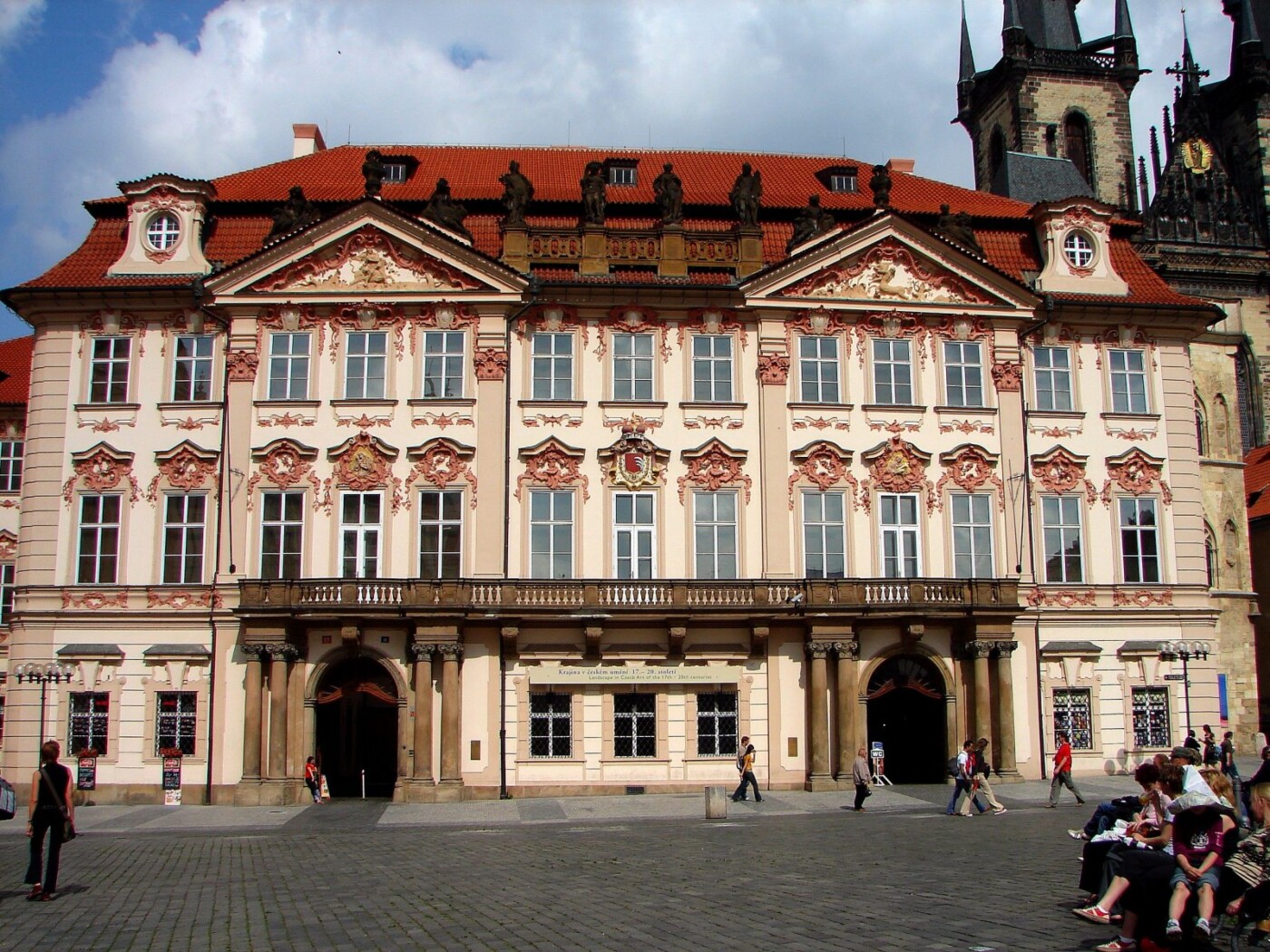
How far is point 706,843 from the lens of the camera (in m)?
22.1

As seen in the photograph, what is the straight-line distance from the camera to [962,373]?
37531 millimetres

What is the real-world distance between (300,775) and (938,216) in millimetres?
23206

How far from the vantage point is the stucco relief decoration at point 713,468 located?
36062mm

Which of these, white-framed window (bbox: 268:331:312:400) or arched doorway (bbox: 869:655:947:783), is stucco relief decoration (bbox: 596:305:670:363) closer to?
white-framed window (bbox: 268:331:312:400)

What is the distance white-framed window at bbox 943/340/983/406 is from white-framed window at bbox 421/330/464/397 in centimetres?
1337

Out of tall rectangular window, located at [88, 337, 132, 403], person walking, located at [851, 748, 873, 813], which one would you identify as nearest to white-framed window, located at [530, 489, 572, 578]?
person walking, located at [851, 748, 873, 813]

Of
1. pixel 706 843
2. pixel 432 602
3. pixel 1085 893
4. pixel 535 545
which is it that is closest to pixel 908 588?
pixel 535 545

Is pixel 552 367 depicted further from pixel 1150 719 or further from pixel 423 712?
pixel 1150 719

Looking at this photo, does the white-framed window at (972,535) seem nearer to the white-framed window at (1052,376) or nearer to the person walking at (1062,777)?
the white-framed window at (1052,376)

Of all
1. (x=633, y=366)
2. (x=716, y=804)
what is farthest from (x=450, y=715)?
(x=633, y=366)

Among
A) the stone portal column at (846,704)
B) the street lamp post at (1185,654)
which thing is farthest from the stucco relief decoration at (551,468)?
the street lamp post at (1185,654)

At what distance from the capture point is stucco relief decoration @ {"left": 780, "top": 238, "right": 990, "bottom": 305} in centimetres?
3716

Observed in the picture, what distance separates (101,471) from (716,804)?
1906 centimetres

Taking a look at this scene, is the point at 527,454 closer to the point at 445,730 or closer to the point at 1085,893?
the point at 445,730
